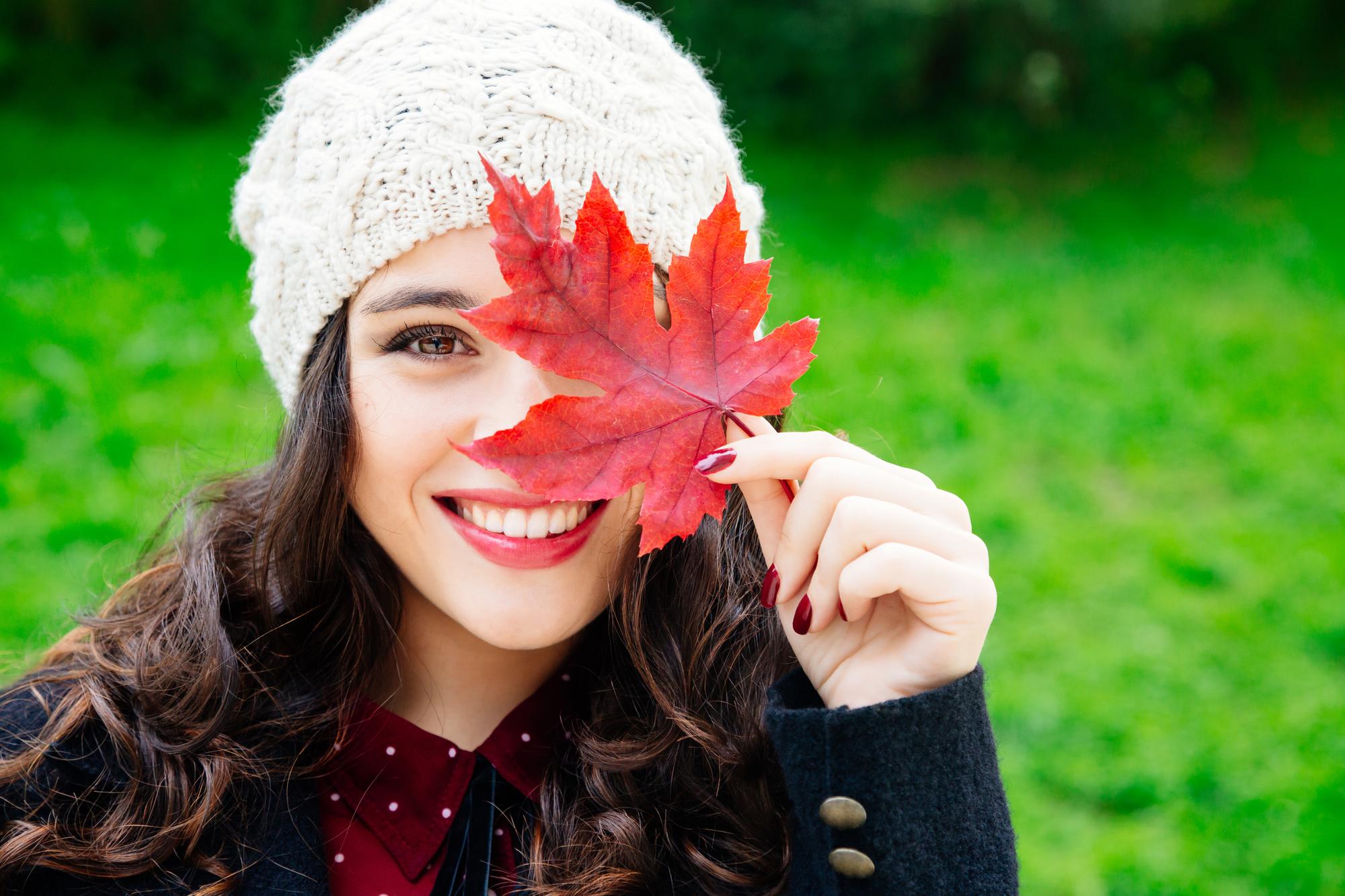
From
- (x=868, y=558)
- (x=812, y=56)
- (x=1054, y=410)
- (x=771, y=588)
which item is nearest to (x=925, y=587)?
(x=868, y=558)

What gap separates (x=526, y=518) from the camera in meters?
1.71

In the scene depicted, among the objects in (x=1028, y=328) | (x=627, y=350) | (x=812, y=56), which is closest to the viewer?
(x=627, y=350)

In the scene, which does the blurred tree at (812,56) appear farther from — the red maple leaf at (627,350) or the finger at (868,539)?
the red maple leaf at (627,350)

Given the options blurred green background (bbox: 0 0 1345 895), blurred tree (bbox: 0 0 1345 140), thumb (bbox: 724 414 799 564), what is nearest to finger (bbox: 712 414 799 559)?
thumb (bbox: 724 414 799 564)

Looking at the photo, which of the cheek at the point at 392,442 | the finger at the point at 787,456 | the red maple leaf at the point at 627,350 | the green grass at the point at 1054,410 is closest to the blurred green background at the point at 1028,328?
the green grass at the point at 1054,410

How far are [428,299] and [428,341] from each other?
0.07 metres

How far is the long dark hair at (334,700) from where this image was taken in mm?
1808

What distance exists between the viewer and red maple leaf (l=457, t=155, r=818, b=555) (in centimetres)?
127

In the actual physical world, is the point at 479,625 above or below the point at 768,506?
below

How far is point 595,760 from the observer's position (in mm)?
1881

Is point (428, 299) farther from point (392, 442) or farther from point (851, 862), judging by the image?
point (851, 862)

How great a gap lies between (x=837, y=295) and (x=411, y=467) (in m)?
5.67

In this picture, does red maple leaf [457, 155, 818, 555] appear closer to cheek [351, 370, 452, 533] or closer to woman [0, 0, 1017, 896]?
woman [0, 0, 1017, 896]

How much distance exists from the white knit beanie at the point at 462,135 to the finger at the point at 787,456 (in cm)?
41
